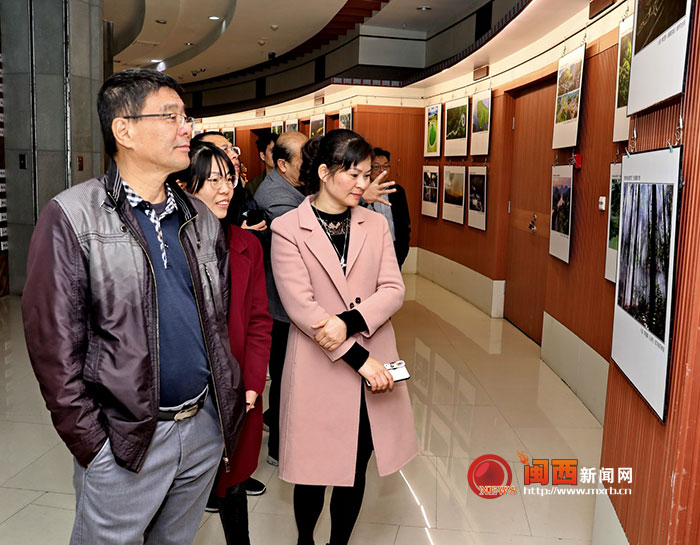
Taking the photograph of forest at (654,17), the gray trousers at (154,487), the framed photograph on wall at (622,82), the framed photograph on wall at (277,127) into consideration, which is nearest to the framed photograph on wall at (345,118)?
the framed photograph on wall at (277,127)

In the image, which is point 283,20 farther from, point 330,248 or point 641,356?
point 641,356

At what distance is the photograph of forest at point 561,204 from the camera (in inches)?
231

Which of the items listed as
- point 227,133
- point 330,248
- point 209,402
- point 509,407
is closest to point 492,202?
point 509,407

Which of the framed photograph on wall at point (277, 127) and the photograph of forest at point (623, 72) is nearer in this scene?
the photograph of forest at point (623, 72)

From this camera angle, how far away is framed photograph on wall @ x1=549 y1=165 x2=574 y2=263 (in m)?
5.83

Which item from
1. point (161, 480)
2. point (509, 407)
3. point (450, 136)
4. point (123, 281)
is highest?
point (450, 136)

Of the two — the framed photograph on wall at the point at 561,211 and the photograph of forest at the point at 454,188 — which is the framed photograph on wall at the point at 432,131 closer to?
the photograph of forest at the point at 454,188

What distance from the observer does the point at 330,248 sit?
2.74m

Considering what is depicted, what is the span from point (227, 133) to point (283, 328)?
17.7 m

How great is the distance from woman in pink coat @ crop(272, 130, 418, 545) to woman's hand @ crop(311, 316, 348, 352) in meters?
0.01

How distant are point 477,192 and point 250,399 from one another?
24.2 feet

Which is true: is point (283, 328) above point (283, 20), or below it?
below

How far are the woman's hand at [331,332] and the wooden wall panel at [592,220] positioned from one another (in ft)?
9.49

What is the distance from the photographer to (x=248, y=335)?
8.23ft
